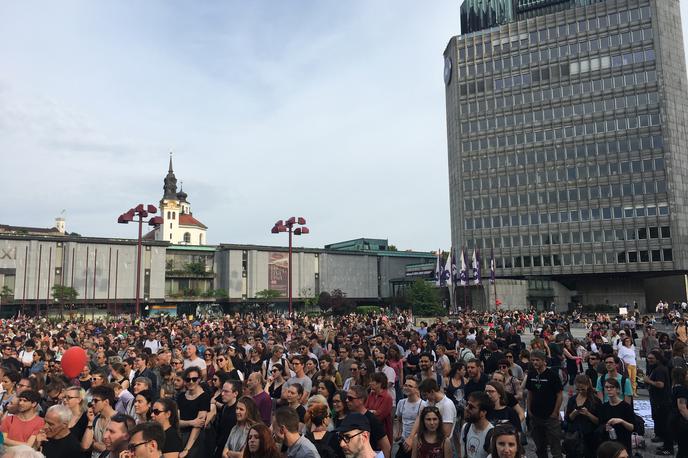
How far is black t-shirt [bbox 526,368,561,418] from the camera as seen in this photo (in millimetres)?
8180

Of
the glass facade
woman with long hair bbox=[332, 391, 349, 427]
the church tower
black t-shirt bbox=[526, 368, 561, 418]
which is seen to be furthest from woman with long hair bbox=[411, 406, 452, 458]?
the church tower

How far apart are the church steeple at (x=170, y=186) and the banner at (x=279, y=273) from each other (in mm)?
56323

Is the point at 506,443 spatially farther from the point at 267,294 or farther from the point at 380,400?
the point at 267,294

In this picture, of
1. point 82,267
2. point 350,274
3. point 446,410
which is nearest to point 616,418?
point 446,410

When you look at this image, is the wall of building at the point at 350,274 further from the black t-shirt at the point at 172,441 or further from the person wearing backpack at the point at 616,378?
the black t-shirt at the point at 172,441

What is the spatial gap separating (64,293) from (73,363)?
63561 millimetres

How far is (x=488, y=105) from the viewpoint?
260 ft

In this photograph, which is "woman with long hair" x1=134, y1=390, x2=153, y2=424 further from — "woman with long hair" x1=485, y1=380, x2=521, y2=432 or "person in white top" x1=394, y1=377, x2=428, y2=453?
"woman with long hair" x1=485, y1=380, x2=521, y2=432

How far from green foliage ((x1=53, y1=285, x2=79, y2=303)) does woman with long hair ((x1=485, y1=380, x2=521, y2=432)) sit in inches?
2748

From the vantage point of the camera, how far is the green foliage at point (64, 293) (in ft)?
216

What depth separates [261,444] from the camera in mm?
4902

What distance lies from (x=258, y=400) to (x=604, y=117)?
75.4 metres

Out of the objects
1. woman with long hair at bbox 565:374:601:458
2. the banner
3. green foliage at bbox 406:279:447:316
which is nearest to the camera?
woman with long hair at bbox 565:374:601:458

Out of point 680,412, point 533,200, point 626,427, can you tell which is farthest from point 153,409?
point 533,200
